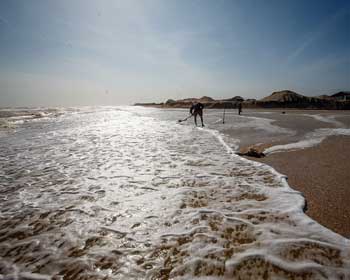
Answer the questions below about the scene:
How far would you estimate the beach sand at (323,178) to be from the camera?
3.32m

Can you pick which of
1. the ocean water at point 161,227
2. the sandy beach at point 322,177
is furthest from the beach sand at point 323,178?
the ocean water at point 161,227

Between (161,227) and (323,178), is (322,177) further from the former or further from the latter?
(161,227)

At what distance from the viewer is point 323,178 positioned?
4883 millimetres

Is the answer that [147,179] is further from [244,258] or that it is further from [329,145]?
[329,145]

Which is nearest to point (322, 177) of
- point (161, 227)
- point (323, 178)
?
point (323, 178)

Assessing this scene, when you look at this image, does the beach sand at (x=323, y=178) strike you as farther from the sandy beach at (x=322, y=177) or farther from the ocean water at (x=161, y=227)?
the ocean water at (x=161, y=227)

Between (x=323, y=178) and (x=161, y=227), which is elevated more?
(x=323, y=178)

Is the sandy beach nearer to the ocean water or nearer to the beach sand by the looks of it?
the beach sand

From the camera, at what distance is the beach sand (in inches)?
131

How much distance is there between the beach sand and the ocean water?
0.28 meters

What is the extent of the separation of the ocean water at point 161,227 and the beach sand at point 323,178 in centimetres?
28

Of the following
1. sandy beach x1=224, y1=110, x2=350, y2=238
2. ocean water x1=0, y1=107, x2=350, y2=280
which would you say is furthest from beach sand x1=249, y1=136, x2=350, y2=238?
ocean water x1=0, y1=107, x2=350, y2=280

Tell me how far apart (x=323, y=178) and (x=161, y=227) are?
14.1 feet

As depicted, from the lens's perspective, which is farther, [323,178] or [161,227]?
[323,178]
